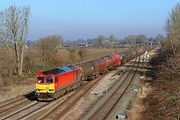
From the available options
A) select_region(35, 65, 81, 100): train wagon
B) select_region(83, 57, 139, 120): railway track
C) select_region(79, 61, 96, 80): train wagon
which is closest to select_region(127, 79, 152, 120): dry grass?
select_region(83, 57, 139, 120): railway track

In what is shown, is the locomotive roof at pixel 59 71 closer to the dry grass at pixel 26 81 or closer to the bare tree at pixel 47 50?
the dry grass at pixel 26 81

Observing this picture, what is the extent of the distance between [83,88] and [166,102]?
52.4 feet

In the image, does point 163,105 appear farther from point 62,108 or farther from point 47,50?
point 47,50

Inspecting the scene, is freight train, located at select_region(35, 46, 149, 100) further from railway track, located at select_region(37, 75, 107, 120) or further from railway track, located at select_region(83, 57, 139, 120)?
railway track, located at select_region(83, 57, 139, 120)

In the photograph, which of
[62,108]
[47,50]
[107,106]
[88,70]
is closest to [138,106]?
[107,106]

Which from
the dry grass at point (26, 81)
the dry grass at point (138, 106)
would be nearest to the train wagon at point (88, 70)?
the dry grass at point (26, 81)

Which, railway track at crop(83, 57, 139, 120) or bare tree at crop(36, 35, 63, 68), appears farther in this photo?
bare tree at crop(36, 35, 63, 68)

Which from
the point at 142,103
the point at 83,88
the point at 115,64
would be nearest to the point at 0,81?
the point at 83,88

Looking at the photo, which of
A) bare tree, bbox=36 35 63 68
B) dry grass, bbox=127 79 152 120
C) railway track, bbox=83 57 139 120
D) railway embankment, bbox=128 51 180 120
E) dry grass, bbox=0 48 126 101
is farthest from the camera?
bare tree, bbox=36 35 63 68

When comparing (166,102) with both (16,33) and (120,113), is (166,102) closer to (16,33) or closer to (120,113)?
(120,113)

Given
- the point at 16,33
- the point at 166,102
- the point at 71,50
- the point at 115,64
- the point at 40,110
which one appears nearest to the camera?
the point at 166,102

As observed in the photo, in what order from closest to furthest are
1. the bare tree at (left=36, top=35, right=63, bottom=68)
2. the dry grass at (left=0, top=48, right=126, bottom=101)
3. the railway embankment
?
the railway embankment, the dry grass at (left=0, top=48, right=126, bottom=101), the bare tree at (left=36, top=35, right=63, bottom=68)

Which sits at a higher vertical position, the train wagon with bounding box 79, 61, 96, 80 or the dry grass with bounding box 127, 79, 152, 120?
the train wagon with bounding box 79, 61, 96, 80

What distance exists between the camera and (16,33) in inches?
2199
